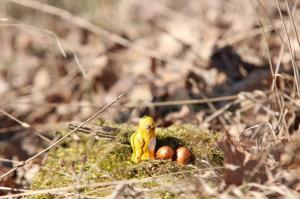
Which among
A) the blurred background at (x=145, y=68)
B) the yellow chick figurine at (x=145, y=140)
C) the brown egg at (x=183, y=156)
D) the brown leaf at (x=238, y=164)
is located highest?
the blurred background at (x=145, y=68)

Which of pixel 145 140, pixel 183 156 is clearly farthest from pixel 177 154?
pixel 145 140

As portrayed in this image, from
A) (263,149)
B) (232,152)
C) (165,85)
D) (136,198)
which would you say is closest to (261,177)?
(232,152)

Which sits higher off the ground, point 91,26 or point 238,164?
point 91,26

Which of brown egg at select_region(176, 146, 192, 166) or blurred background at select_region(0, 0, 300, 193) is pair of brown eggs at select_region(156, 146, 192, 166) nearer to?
brown egg at select_region(176, 146, 192, 166)

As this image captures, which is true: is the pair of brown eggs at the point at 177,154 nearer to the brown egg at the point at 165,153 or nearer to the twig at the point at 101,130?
the brown egg at the point at 165,153

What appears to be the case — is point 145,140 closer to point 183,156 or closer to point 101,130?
point 183,156

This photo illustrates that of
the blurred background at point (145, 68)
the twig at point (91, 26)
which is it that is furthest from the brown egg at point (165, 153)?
the twig at point (91, 26)

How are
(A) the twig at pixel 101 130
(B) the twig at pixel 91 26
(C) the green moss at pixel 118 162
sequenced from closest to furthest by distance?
(C) the green moss at pixel 118 162 → (A) the twig at pixel 101 130 → (B) the twig at pixel 91 26

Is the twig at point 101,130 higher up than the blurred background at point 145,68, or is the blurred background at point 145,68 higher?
the blurred background at point 145,68
